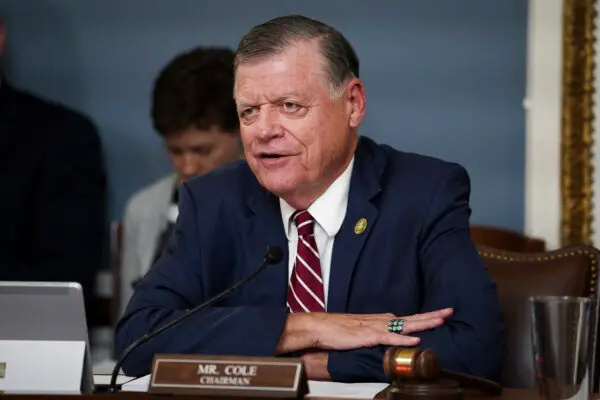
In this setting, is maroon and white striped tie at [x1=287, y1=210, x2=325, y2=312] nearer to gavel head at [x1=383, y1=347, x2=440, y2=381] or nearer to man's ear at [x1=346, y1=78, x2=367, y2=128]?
man's ear at [x1=346, y1=78, x2=367, y2=128]

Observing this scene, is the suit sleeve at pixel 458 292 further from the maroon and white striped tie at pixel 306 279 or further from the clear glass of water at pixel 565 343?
the clear glass of water at pixel 565 343

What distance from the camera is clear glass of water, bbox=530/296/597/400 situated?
5.49ft

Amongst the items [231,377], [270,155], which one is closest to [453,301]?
[270,155]

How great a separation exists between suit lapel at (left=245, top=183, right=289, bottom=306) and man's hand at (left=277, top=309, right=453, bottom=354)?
0.16m

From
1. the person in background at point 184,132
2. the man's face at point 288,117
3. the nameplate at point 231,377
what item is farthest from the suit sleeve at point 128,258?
the nameplate at point 231,377

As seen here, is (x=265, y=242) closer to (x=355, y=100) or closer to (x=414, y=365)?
(x=355, y=100)

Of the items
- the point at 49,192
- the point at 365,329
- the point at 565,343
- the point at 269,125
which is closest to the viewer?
the point at 565,343

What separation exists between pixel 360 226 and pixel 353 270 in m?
0.11

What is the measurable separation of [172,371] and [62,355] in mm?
271

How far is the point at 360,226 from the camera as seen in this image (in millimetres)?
2588

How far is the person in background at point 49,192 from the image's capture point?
13.0ft

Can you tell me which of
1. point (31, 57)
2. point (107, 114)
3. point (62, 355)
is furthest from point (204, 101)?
point (62, 355)

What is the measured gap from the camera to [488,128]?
4.05 metres

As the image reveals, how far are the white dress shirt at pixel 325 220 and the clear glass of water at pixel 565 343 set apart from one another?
929mm
